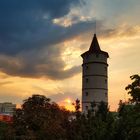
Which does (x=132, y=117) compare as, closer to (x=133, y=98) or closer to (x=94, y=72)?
(x=133, y=98)

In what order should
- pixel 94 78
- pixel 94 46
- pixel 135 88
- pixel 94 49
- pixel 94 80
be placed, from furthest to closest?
pixel 94 46, pixel 94 49, pixel 94 78, pixel 94 80, pixel 135 88

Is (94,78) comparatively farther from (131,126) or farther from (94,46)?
(131,126)

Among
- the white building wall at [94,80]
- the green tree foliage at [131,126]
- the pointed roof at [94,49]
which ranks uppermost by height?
the pointed roof at [94,49]

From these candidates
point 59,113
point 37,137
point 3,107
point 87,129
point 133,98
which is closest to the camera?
point 133,98

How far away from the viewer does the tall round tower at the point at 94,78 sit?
76312mm

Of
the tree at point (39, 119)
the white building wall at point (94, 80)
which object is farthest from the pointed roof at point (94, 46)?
the tree at point (39, 119)

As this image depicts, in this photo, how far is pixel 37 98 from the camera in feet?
108

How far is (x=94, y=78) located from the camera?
76.8m

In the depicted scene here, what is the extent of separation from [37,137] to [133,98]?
885cm

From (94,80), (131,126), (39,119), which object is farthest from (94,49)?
(131,126)

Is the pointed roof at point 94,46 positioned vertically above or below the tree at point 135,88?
above

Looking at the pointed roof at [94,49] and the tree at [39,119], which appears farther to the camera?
the pointed roof at [94,49]

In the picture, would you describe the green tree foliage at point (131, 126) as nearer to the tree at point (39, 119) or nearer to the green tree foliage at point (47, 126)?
the green tree foliage at point (47, 126)

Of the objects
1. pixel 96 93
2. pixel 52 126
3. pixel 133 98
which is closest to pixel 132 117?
pixel 133 98
